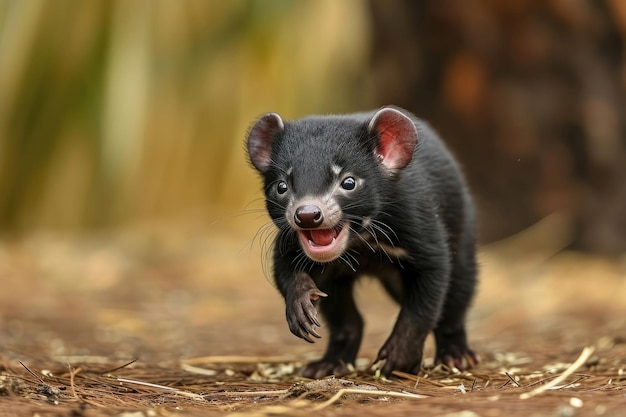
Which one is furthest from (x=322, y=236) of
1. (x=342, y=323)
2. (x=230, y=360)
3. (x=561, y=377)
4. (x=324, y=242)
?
(x=230, y=360)

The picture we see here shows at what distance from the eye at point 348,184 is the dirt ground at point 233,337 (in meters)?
0.86

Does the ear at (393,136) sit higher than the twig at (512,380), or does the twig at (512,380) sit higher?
the ear at (393,136)

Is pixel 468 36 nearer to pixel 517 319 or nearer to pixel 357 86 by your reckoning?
pixel 357 86

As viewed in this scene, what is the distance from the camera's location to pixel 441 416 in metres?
3.59

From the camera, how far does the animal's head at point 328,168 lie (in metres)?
4.62

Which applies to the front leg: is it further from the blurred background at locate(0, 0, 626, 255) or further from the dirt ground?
the blurred background at locate(0, 0, 626, 255)

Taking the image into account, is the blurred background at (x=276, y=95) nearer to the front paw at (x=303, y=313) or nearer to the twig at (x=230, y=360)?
the twig at (x=230, y=360)

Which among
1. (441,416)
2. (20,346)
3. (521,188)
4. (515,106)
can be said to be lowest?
(441,416)

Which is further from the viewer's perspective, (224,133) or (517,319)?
(224,133)

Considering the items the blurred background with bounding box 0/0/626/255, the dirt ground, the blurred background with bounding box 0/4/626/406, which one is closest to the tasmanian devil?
the dirt ground

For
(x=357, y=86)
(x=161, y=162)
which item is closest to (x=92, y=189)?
(x=161, y=162)

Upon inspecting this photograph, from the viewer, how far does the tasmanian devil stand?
4.70 meters

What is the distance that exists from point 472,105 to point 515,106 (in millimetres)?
418

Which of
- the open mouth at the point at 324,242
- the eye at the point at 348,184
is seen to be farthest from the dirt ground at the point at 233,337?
the eye at the point at 348,184
